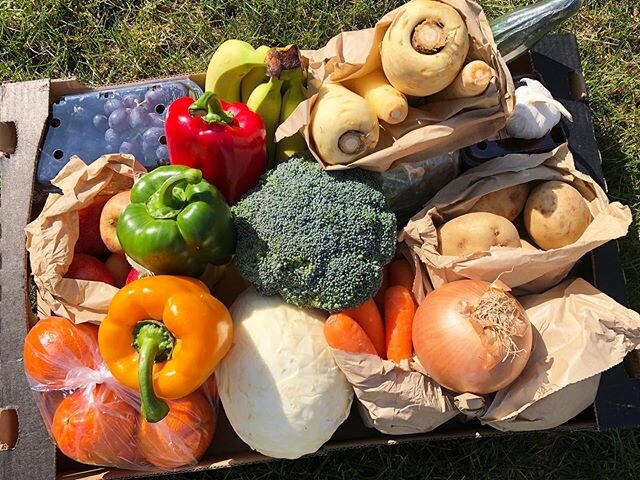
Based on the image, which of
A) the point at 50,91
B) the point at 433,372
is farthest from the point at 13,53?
the point at 433,372

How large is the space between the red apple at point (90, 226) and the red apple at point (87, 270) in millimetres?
44

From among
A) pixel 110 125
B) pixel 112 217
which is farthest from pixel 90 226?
pixel 110 125

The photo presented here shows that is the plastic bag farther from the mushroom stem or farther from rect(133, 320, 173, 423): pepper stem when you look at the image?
the mushroom stem

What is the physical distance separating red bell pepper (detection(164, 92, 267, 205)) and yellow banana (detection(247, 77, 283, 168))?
40 millimetres

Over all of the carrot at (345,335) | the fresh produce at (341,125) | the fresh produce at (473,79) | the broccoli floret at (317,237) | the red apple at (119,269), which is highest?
the fresh produce at (473,79)

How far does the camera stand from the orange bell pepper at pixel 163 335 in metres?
1.30

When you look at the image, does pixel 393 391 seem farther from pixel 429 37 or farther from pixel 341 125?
pixel 429 37

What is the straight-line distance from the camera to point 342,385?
1.48 m

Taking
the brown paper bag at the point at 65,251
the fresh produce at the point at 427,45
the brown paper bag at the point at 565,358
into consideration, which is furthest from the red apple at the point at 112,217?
the brown paper bag at the point at 565,358

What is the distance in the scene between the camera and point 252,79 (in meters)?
1.57

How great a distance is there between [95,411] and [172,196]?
535 millimetres

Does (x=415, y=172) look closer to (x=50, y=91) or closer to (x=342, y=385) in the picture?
(x=342, y=385)

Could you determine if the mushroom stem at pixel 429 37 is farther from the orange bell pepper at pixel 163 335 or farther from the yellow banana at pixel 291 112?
the orange bell pepper at pixel 163 335

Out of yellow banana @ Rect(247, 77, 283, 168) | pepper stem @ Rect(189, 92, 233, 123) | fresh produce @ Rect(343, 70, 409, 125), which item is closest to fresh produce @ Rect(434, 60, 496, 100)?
fresh produce @ Rect(343, 70, 409, 125)
